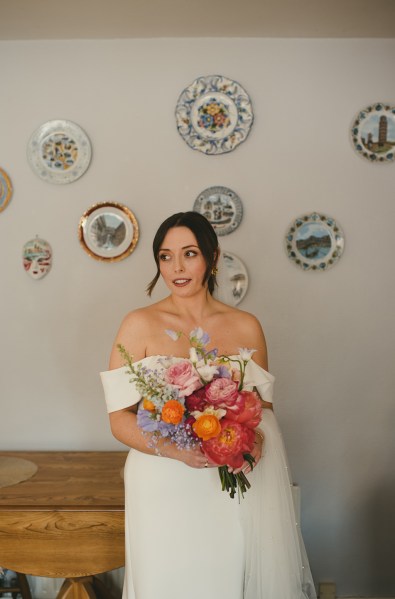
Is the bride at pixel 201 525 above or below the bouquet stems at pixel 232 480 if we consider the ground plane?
below

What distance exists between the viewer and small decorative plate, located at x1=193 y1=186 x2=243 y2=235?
2994mm

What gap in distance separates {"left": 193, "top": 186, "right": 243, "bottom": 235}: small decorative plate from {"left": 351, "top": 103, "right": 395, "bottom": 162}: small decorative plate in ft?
2.16

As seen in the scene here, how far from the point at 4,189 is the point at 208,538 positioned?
6.50 ft

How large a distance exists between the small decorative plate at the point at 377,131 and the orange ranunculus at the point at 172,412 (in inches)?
75.9

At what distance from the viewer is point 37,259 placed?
9.98 ft

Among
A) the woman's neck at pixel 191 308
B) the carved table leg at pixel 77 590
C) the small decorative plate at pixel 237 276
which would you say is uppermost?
the small decorative plate at pixel 237 276

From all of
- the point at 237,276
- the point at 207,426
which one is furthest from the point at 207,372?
the point at 237,276

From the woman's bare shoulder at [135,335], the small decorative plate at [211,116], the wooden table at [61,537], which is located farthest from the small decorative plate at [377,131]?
the wooden table at [61,537]

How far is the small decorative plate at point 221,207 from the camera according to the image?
299cm

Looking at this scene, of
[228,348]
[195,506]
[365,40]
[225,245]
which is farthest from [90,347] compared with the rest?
[365,40]

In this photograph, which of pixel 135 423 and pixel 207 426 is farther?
pixel 135 423

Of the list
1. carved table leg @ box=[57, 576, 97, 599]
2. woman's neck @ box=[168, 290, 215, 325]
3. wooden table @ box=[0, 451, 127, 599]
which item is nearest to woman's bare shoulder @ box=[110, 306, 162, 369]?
woman's neck @ box=[168, 290, 215, 325]

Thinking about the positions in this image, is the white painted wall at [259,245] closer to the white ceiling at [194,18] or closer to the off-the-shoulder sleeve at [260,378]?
the white ceiling at [194,18]

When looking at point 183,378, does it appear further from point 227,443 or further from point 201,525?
point 201,525
